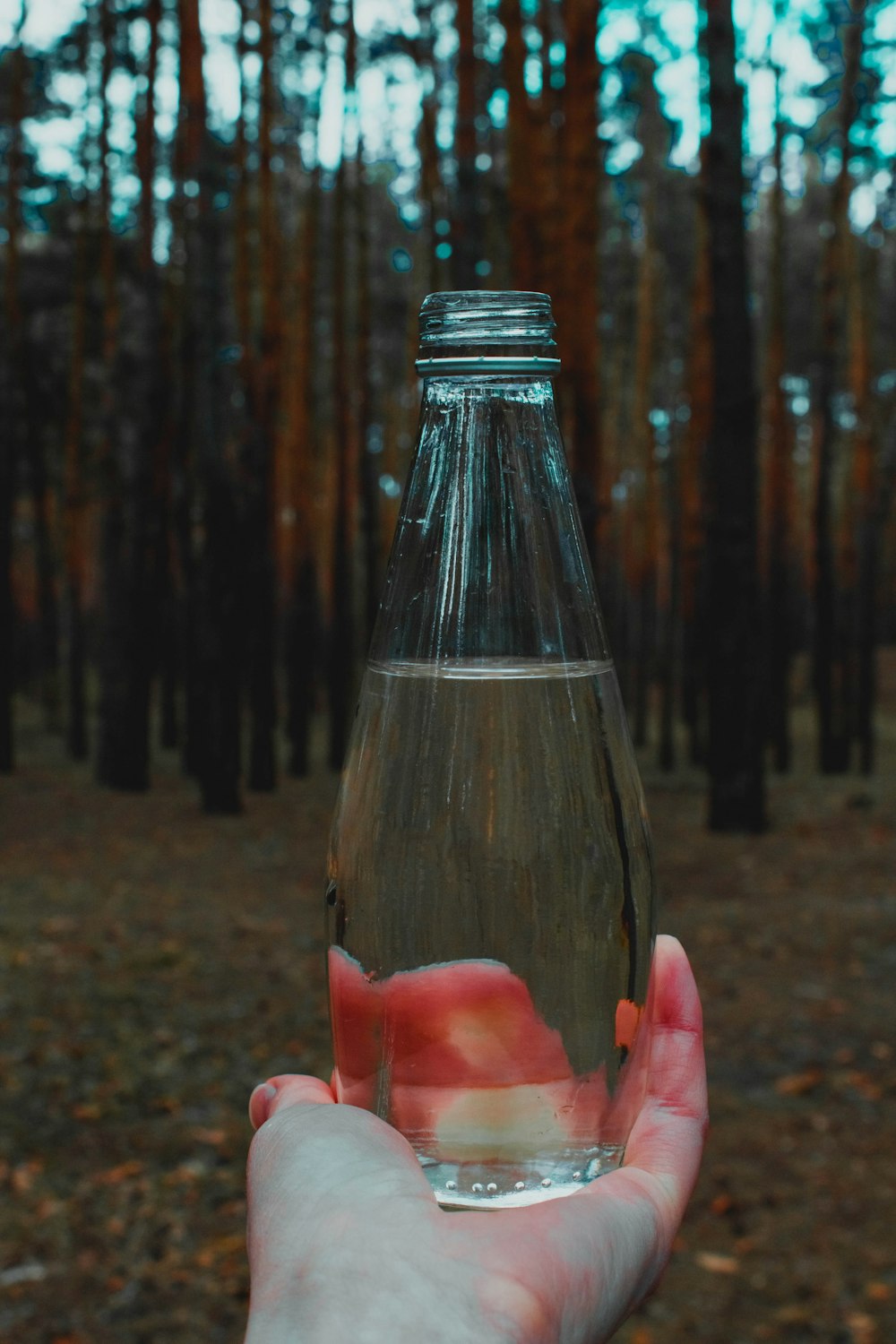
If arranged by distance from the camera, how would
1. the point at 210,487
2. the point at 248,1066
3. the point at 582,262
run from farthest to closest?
the point at 210,487 → the point at 582,262 → the point at 248,1066

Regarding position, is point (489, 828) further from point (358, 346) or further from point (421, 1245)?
point (358, 346)

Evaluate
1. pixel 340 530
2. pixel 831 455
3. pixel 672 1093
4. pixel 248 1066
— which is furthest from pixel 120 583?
pixel 672 1093

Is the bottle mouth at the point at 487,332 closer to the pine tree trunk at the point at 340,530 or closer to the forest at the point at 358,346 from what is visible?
the forest at the point at 358,346

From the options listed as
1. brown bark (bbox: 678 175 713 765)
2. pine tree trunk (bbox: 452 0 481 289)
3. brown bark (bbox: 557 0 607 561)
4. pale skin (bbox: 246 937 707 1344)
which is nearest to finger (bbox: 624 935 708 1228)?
pale skin (bbox: 246 937 707 1344)

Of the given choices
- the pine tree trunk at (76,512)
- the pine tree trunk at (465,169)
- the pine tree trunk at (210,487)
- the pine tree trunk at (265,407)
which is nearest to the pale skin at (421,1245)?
the pine tree trunk at (465,169)

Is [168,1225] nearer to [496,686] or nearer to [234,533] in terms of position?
[496,686]

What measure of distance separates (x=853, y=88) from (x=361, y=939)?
611 inches

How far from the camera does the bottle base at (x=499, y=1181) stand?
4.68 ft

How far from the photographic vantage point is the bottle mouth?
1.40 meters

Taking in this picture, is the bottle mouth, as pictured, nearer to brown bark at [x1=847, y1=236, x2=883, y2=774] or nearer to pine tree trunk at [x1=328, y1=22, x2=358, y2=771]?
pine tree trunk at [x1=328, y1=22, x2=358, y2=771]

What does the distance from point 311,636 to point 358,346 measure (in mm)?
4022

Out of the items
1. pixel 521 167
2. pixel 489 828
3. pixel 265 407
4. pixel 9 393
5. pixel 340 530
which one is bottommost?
pixel 489 828

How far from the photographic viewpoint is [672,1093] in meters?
1.58

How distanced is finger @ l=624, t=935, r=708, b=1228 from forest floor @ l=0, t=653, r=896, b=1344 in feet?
10.4
